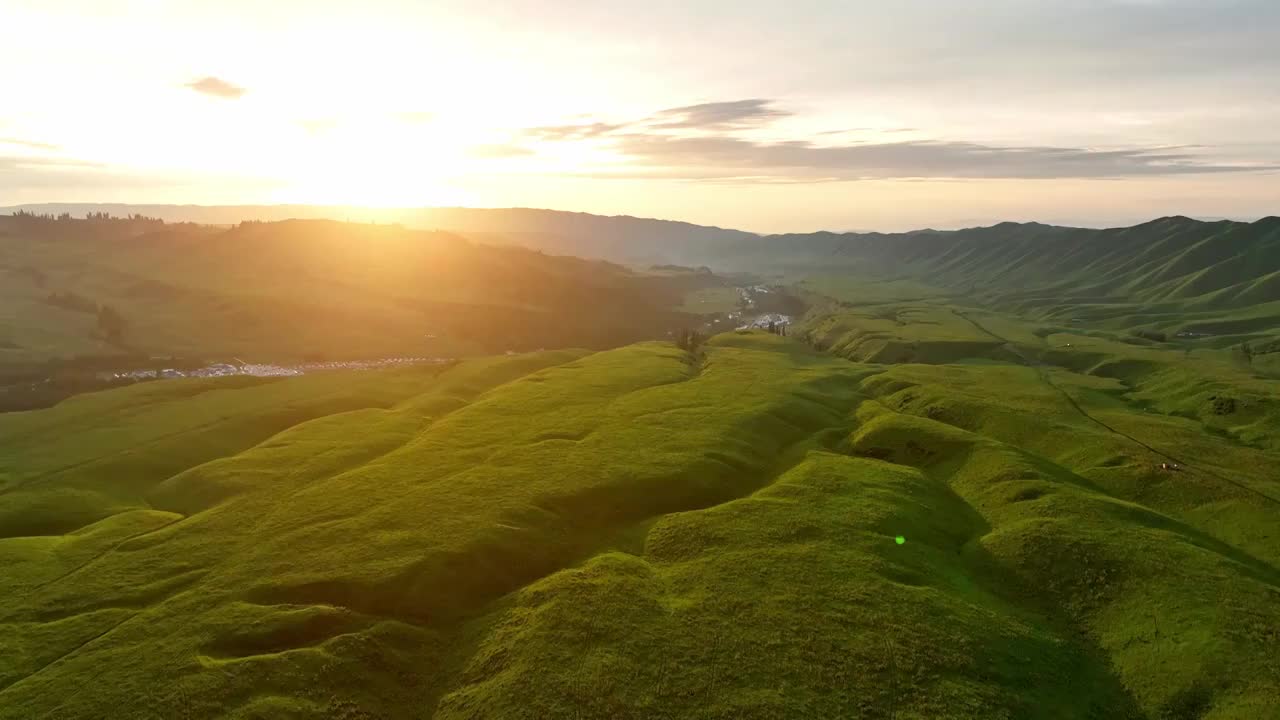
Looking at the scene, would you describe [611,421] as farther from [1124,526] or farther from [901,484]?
[1124,526]

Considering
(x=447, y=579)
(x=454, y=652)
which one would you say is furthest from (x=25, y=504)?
(x=454, y=652)

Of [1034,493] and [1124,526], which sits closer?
[1124,526]

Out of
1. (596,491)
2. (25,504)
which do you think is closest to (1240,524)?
(596,491)

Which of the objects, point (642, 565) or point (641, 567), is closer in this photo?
point (641, 567)

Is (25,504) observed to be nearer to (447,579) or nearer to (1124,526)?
(447,579)

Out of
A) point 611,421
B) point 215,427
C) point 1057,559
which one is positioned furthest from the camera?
point 215,427

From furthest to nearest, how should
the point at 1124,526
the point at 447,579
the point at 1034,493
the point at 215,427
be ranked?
1. the point at 215,427
2. the point at 1034,493
3. the point at 1124,526
4. the point at 447,579

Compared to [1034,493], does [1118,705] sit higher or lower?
lower
